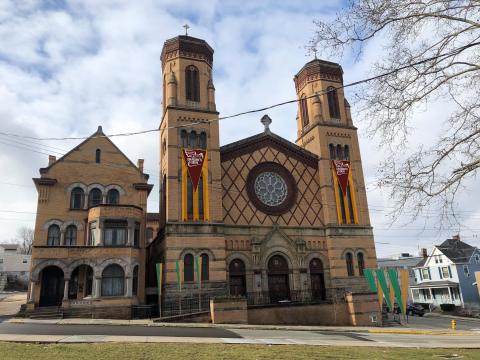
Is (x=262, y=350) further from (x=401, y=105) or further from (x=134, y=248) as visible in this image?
(x=134, y=248)

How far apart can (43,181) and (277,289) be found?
66.8 feet

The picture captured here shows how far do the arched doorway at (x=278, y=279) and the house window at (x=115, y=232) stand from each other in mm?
12111

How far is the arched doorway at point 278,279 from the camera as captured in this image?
3409 centimetres

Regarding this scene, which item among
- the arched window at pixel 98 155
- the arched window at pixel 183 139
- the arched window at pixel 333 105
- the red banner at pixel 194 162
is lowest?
the red banner at pixel 194 162

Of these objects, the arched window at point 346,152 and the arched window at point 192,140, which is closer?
the arched window at point 192,140

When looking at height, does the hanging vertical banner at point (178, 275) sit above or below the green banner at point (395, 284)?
above

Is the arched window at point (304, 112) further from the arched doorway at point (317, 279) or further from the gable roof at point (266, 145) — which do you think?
the arched doorway at point (317, 279)

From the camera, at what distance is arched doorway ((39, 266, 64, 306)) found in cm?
2956

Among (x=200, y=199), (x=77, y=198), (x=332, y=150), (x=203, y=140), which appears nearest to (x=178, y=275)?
(x=200, y=199)

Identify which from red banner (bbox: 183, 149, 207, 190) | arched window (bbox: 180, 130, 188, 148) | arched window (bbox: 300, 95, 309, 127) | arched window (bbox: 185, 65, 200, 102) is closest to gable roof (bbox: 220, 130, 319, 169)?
red banner (bbox: 183, 149, 207, 190)

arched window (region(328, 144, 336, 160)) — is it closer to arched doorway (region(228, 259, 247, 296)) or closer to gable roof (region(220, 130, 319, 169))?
gable roof (region(220, 130, 319, 169))

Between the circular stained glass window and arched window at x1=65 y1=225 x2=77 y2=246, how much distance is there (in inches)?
596

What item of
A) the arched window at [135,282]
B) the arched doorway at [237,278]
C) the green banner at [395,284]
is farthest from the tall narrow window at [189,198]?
the green banner at [395,284]

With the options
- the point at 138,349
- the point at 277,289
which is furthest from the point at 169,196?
the point at 138,349
